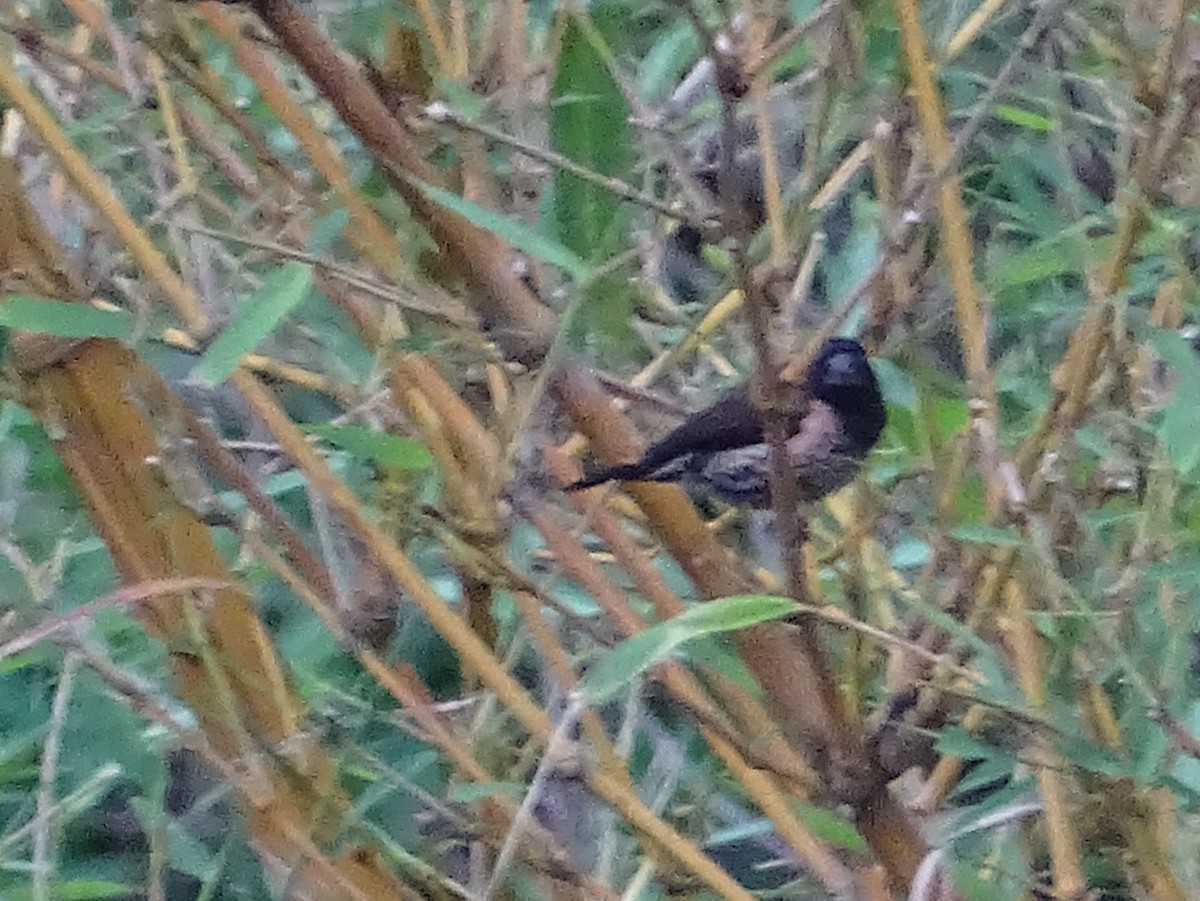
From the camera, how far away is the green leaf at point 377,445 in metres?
0.58

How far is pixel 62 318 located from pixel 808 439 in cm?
66

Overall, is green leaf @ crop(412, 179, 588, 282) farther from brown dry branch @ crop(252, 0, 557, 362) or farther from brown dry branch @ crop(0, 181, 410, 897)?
brown dry branch @ crop(0, 181, 410, 897)

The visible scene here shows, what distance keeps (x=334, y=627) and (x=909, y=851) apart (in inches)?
9.3

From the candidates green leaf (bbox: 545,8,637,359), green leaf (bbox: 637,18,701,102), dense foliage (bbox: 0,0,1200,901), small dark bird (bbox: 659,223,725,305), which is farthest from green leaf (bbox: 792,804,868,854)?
small dark bird (bbox: 659,223,725,305)

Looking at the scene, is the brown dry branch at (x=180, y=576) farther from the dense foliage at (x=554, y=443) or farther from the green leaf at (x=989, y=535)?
the green leaf at (x=989, y=535)

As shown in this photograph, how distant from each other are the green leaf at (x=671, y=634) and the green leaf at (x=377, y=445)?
0.54 feet

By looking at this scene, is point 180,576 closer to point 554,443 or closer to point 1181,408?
point 554,443

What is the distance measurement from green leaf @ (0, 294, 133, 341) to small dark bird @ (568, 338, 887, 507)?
0.20 m

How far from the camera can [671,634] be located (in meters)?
0.45

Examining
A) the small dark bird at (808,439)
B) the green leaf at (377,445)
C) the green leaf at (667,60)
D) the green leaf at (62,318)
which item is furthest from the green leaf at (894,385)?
the green leaf at (62,318)

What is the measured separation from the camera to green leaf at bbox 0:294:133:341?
0.49 metres

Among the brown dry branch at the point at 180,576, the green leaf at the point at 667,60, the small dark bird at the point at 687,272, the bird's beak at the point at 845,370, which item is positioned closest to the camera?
the brown dry branch at the point at 180,576

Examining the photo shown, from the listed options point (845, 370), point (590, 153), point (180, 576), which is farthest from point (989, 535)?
point (845, 370)

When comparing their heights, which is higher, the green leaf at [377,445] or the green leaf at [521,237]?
the green leaf at [521,237]
